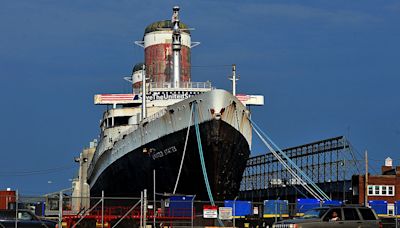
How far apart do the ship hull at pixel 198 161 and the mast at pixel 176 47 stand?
836cm

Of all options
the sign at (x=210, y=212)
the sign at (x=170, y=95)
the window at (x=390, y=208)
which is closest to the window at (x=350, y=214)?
the sign at (x=210, y=212)

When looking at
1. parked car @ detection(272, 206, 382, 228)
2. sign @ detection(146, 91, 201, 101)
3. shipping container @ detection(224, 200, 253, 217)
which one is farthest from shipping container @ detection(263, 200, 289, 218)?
sign @ detection(146, 91, 201, 101)

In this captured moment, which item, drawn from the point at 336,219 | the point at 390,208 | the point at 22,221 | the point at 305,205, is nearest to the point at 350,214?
the point at 336,219

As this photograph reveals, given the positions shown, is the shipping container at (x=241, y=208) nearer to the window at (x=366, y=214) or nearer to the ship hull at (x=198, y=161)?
the ship hull at (x=198, y=161)

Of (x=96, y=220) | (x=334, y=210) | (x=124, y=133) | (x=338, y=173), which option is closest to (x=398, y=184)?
(x=338, y=173)

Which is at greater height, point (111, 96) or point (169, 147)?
point (111, 96)

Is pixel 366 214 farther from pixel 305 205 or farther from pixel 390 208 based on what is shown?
pixel 390 208

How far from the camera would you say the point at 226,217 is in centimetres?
3353

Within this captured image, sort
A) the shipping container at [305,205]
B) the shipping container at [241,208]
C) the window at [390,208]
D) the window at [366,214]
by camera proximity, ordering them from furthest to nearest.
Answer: the window at [390,208]
the shipping container at [305,205]
the shipping container at [241,208]
the window at [366,214]

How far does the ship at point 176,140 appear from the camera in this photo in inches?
1734

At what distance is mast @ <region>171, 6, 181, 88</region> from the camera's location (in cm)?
5202

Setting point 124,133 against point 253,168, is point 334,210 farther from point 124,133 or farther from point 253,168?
point 253,168

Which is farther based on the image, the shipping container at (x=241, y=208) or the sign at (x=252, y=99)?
the sign at (x=252, y=99)

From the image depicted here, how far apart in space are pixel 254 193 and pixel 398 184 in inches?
1472
